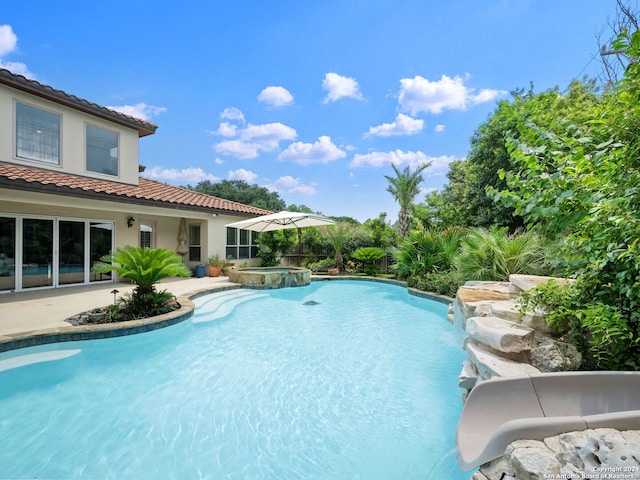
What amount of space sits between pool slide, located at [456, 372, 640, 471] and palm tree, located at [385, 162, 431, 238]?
1540cm

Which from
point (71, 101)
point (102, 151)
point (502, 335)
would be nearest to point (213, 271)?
point (102, 151)

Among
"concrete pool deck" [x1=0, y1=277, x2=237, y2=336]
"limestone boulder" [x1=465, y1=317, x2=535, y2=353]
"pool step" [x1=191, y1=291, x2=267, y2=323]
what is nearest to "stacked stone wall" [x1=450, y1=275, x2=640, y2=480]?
"limestone boulder" [x1=465, y1=317, x2=535, y2=353]

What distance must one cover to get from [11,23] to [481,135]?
18.5m

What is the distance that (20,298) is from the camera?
8.48 metres

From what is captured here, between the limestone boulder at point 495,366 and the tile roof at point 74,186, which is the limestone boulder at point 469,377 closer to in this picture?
the limestone boulder at point 495,366

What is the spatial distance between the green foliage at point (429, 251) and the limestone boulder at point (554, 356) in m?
9.29

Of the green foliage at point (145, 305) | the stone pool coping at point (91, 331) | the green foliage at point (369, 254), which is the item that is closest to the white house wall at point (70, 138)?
the green foliage at point (145, 305)

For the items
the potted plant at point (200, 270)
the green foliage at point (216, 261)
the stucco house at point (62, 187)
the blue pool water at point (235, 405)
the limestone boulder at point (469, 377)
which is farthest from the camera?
the green foliage at point (216, 261)

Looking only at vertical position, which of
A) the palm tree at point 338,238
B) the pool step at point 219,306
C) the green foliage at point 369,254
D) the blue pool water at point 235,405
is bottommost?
the blue pool water at point 235,405

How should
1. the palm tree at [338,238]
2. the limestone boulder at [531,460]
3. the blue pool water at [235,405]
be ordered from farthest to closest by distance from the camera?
the palm tree at [338,238], the blue pool water at [235,405], the limestone boulder at [531,460]

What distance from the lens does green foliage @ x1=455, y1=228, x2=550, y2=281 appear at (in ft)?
25.5

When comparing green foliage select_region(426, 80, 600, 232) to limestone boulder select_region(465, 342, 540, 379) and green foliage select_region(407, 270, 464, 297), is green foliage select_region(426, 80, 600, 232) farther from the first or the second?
limestone boulder select_region(465, 342, 540, 379)

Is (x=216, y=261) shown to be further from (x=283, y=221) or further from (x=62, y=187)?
(x=62, y=187)

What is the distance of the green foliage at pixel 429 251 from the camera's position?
12.2m
